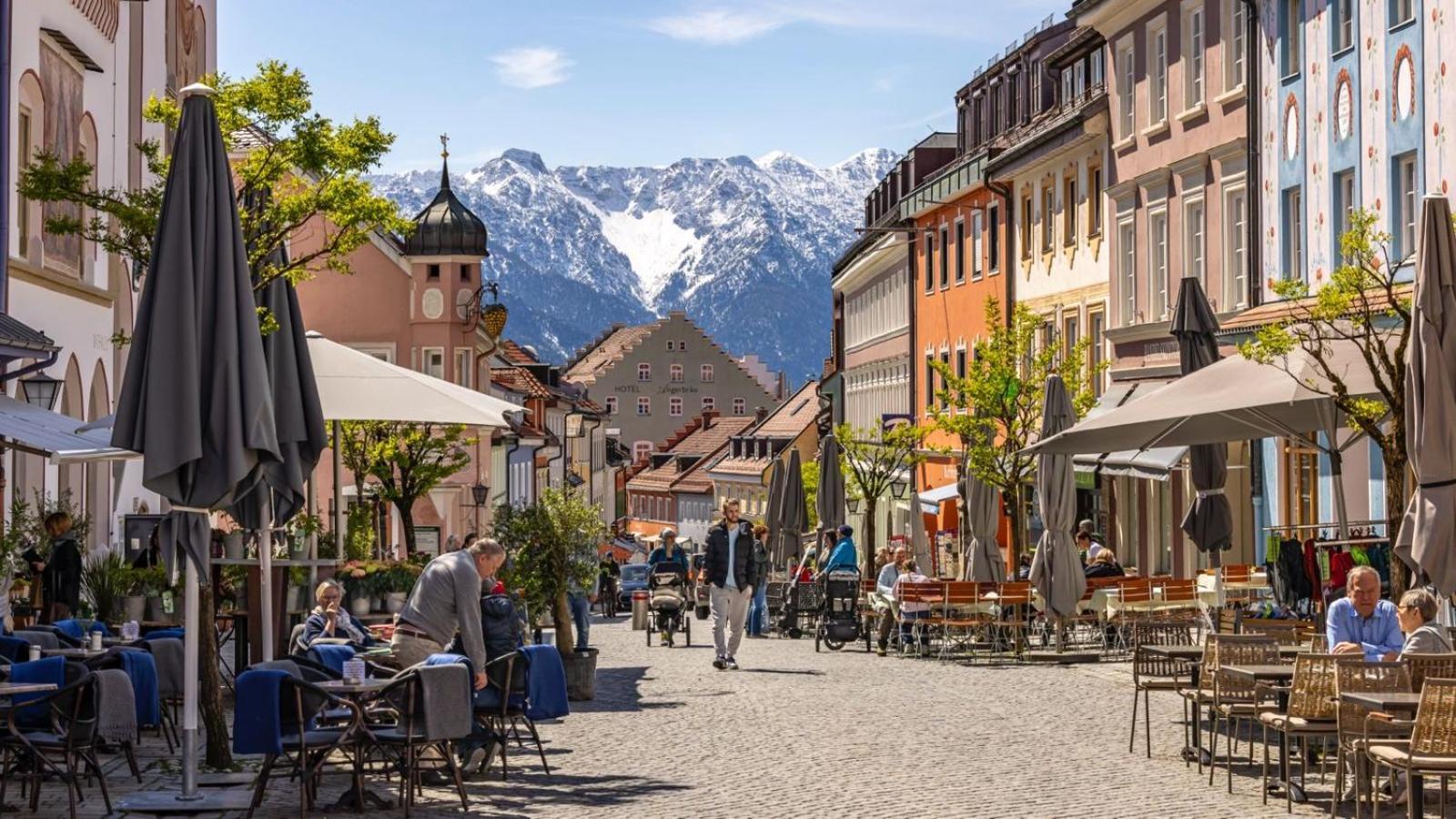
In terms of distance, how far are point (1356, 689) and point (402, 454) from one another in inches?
1300

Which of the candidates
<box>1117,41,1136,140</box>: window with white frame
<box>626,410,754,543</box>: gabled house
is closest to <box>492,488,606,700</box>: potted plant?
<box>1117,41,1136,140</box>: window with white frame

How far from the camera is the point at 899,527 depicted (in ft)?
227

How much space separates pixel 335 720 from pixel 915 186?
52.6 metres

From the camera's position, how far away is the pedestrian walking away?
83.5 feet

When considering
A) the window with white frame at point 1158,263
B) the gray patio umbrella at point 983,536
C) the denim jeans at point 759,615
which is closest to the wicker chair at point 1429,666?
the gray patio umbrella at point 983,536

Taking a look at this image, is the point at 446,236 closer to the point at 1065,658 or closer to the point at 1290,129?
the point at 1290,129

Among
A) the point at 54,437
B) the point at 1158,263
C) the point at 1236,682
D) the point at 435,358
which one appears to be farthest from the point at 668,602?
the point at 435,358

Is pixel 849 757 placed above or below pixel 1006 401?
below

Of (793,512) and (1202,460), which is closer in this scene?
(1202,460)

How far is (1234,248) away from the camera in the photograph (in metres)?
36.1

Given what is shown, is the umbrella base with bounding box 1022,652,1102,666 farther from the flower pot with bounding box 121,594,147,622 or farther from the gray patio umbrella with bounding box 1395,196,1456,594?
the gray patio umbrella with bounding box 1395,196,1456,594

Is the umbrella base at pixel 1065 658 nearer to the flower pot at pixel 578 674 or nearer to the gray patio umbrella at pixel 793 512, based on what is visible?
the flower pot at pixel 578 674

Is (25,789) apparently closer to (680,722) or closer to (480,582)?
(480,582)

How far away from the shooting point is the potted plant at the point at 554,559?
2092cm
